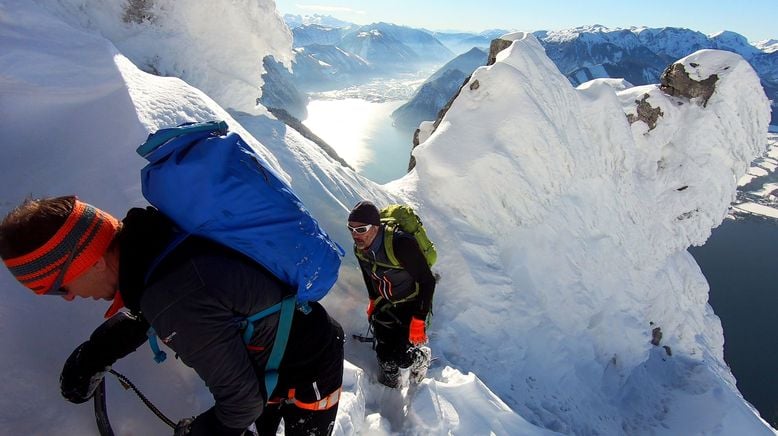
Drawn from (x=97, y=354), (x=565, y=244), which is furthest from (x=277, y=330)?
(x=565, y=244)

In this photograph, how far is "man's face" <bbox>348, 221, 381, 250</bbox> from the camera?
13.5 feet

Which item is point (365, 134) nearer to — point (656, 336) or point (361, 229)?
point (656, 336)

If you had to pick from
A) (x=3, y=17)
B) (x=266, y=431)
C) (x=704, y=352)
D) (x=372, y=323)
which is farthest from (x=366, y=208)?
(x=704, y=352)

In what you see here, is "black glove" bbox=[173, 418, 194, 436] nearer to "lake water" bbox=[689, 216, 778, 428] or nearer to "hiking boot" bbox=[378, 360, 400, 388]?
"hiking boot" bbox=[378, 360, 400, 388]

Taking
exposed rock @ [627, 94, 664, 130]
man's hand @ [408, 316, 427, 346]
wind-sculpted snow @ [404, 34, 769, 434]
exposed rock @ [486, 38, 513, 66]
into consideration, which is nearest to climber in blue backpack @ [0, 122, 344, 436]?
man's hand @ [408, 316, 427, 346]

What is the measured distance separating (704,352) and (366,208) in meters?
15.6

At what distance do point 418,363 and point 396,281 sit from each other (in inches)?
38.8

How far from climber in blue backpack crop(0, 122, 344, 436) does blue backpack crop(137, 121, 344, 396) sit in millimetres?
11

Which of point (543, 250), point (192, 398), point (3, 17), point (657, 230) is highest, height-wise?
point (3, 17)

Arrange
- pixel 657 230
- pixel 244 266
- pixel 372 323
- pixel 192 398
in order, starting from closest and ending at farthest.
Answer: pixel 244 266
pixel 192 398
pixel 372 323
pixel 657 230

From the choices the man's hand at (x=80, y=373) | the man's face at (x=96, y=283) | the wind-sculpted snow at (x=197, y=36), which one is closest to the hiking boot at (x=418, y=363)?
the man's hand at (x=80, y=373)

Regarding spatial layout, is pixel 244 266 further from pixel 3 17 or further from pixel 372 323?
pixel 3 17

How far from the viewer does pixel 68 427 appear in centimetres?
268

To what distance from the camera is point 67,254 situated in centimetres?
162
